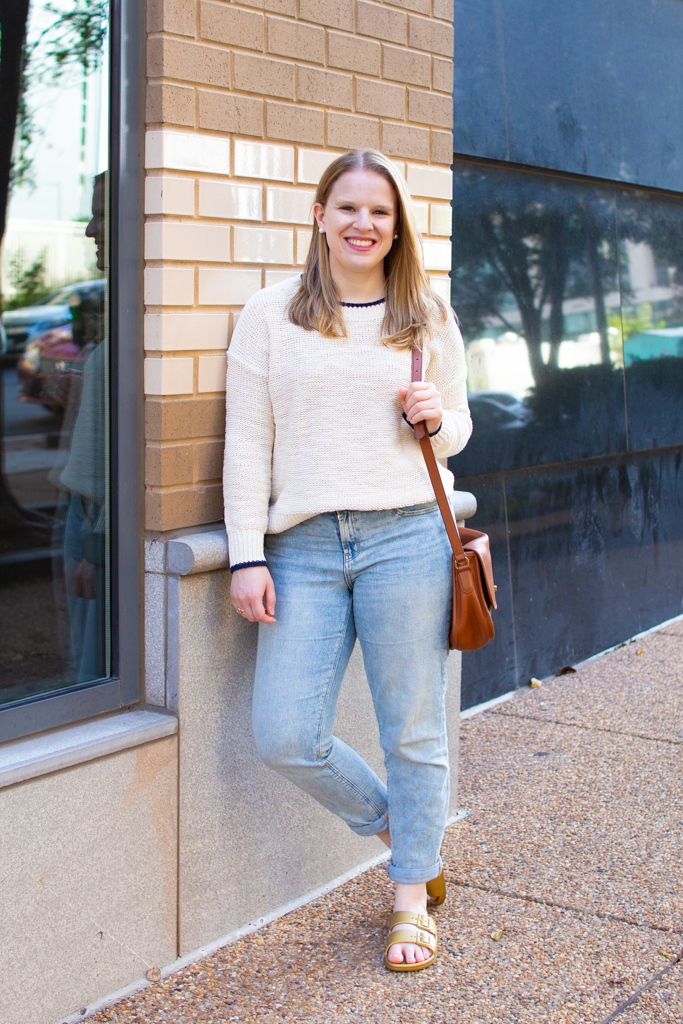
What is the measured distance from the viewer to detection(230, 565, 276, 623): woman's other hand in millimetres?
2820

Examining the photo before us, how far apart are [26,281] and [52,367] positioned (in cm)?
45

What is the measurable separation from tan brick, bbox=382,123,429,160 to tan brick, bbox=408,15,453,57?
27 cm

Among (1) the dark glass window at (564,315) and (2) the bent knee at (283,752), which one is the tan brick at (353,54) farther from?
(2) the bent knee at (283,752)

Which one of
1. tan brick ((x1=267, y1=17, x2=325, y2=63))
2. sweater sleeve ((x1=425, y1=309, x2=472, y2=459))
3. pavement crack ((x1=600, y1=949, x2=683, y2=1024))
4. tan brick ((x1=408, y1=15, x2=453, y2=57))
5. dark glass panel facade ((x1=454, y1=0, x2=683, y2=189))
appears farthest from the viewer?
dark glass panel facade ((x1=454, y1=0, x2=683, y2=189))

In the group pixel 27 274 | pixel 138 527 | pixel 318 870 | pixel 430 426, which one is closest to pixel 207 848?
pixel 318 870

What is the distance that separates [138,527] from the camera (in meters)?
2.97

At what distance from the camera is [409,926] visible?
3.02 metres

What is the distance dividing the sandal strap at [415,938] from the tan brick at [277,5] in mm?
2526

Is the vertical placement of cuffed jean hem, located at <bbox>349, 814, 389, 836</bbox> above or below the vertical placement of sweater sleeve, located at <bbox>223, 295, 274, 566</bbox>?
below

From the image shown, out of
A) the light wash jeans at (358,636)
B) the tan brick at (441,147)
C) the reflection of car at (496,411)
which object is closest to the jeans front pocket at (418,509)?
the light wash jeans at (358,636)

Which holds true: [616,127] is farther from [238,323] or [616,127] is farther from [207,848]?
[207,848]

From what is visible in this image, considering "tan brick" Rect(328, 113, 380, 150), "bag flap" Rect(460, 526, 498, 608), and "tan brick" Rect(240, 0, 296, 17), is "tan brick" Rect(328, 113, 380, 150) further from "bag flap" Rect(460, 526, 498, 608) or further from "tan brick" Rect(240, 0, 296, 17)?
"bag flap" Rect(460, 526, 498, 608)

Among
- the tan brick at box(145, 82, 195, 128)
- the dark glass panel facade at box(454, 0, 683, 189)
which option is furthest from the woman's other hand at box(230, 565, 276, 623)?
the dark glass panel facade at box(454, 0, 683, 189)

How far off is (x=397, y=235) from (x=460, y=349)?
0.37 meters
